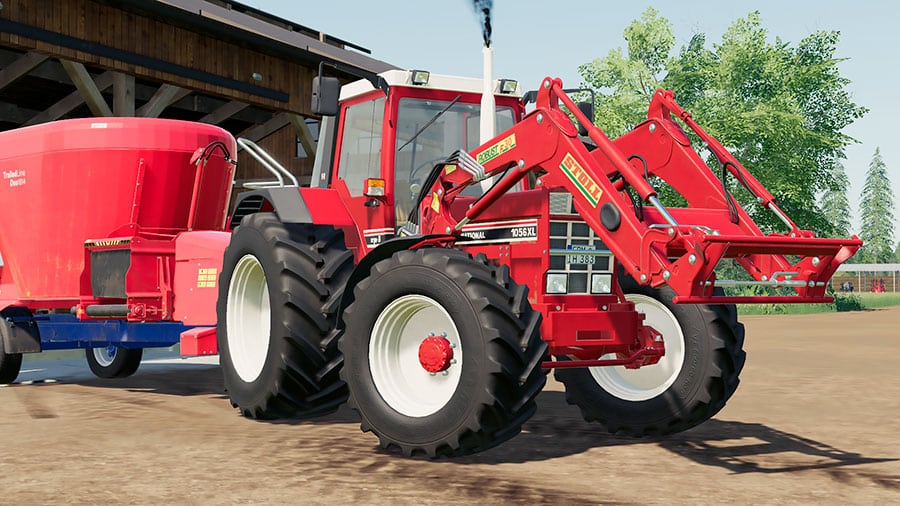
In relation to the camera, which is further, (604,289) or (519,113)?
(519,113)

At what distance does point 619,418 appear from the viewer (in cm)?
768

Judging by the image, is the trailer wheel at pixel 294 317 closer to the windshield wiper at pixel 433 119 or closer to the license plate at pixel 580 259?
the windshield wiper at pixel 433 119

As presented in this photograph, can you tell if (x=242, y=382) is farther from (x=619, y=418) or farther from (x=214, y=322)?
(x=619, y=418)

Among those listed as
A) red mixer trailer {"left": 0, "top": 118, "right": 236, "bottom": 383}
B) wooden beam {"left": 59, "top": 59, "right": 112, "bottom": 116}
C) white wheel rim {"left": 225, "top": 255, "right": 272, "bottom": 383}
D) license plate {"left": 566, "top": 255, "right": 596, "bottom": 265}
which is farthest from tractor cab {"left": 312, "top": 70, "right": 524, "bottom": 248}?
wooden beam {"left": 59, "top": 59, "right": 112, "bottom": 116}

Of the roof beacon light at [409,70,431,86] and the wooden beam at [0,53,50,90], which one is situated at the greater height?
the wooden beam at [0,53,50,90]

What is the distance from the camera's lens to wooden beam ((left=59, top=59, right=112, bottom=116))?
16.2m

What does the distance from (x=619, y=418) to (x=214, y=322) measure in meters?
3.66

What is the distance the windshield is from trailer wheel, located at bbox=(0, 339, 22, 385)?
566 cm

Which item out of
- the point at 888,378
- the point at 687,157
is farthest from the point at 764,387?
the point at 687,157

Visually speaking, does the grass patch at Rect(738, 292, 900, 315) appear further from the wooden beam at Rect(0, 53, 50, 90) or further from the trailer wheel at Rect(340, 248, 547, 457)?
the trailer wheel at Rect(340, 248, 547, 457)

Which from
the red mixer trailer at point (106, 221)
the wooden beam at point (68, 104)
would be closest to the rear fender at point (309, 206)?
the red mixer trailer at point (106, 221)

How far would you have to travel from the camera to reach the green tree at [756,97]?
3972 centimetres

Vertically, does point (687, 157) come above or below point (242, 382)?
above

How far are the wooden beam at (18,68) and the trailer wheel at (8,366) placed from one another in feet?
25.4
